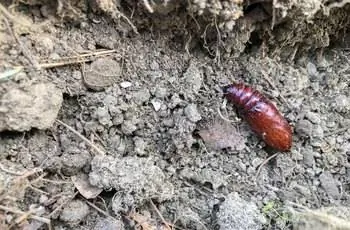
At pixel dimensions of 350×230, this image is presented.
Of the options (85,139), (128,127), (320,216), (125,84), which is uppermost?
(320,216)

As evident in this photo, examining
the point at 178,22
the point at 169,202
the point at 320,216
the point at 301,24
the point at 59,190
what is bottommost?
the point at 59,190

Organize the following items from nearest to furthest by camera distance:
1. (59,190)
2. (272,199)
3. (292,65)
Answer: (59,190), (272,199), (292,65)

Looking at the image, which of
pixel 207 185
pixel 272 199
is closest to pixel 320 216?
pixel 272 199

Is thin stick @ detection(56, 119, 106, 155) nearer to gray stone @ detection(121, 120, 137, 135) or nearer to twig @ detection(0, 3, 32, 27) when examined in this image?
gray stone @ detection(121, 120, 137, 135)

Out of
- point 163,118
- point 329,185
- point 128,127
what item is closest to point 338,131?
point 329,185

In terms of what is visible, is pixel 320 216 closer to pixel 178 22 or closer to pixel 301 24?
pixel 301 24

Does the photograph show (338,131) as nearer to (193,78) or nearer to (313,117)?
(313,117)
